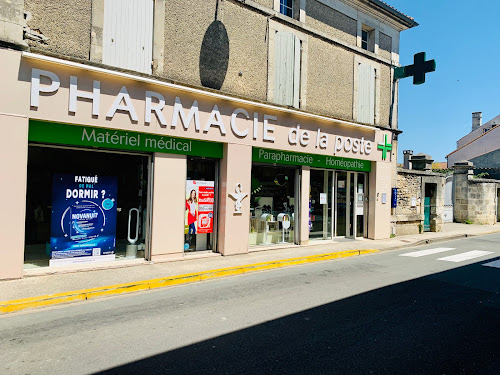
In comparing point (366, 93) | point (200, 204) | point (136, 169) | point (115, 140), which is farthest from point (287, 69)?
Answer: point (115, 140)

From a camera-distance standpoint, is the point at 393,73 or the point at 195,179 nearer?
the point at 195,179

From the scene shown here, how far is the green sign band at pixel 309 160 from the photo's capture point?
35.8 feet

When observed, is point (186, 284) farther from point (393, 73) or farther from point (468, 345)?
point (393, 73)

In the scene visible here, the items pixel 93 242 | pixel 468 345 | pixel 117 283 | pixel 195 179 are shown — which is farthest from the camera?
pixel 195 179

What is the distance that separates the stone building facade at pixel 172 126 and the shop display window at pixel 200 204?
0.03m

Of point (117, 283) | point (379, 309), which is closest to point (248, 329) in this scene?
point (379, 309)

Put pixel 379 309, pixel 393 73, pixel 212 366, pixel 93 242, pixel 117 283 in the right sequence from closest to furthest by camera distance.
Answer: pixel 212 366, pixel 379 309, pixel 117 283, pixel 93 242, pixel 393 73

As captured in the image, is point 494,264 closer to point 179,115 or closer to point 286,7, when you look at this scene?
point 179,115

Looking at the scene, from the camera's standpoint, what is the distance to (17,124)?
6941 millimetres

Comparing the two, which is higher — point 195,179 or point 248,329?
point 195,179

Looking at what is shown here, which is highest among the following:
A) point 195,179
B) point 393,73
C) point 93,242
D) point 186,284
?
point 393,73

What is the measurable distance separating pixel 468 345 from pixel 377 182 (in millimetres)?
10290

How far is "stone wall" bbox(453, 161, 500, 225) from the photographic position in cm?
2136

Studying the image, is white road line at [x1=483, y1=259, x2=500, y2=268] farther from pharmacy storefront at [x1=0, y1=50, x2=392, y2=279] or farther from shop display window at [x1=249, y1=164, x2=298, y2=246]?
shop display window at [x1=249, y1=164, x2=298, y2=246]
